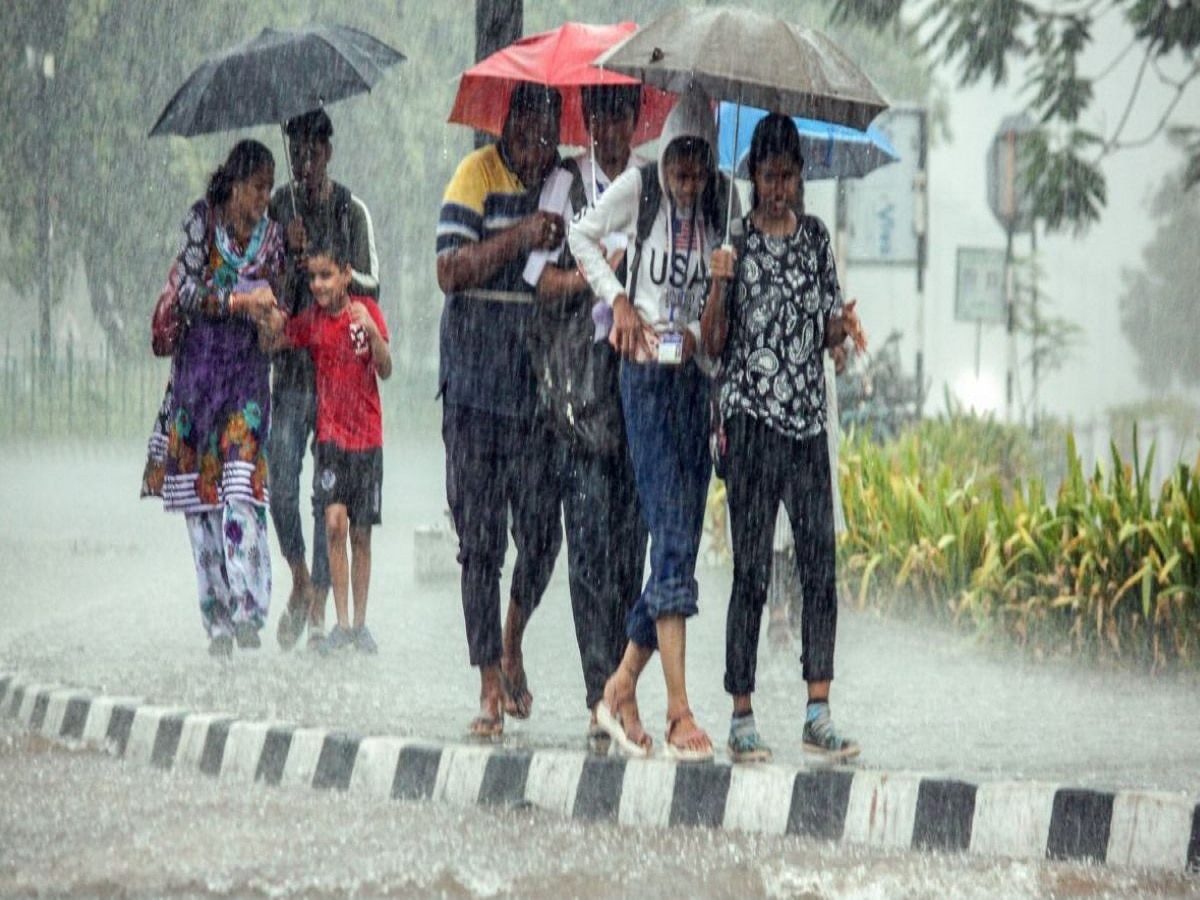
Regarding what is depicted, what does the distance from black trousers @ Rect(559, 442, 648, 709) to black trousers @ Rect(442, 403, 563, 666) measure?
102 millimetres

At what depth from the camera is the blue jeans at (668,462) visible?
6.96 metres

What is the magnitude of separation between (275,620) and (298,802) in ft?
17.6

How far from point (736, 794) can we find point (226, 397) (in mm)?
3628

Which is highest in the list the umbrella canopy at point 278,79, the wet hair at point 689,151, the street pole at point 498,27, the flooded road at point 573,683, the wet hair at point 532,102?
the street pole at point 498,27

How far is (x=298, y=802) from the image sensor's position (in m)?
7.12

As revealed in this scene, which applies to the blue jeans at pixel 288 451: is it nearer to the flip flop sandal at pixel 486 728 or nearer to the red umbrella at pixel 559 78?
the red umbrella at pixel 559 78

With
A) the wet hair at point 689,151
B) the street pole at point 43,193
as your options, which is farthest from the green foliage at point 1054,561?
the street pole at point 43,193

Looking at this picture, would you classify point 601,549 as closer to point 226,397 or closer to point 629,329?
point 629,329

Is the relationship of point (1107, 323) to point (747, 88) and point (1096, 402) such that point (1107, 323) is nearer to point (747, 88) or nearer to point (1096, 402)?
point (1096, 402)

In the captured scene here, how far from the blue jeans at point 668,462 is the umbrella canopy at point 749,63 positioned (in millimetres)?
806

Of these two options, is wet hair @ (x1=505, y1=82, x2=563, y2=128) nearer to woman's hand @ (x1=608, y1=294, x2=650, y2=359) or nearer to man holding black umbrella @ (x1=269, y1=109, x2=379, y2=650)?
woman's hand @ (x1=608, y1=294, x2=650, y2=359)

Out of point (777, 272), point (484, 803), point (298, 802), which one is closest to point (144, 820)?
point (298, 802)

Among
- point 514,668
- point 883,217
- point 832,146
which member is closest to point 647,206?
point 514,668

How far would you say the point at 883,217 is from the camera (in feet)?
66.8
